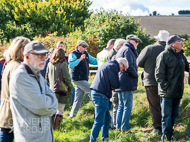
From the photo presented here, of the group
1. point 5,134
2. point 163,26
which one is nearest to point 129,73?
point 5,134

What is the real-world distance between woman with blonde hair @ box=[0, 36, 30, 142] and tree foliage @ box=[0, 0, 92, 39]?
21.5 metres

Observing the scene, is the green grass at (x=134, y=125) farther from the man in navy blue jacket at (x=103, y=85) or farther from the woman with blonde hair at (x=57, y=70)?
the woman with blonde hair at (x=57, y=70)

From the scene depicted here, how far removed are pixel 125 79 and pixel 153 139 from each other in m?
1.47

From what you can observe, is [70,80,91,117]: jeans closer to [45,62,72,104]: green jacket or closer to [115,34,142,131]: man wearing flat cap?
[45,62,72,104]: green jacket

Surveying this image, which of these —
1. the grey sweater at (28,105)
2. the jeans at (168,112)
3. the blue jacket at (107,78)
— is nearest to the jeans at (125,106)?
the jeans at (168,112)

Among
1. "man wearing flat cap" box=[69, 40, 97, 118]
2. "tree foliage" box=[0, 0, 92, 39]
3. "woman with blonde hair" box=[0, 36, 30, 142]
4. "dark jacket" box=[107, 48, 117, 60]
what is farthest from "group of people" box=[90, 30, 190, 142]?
"tree foliage" box=[0, 0, 92, 39]

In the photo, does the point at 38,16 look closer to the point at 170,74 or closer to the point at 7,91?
the point at 170,74

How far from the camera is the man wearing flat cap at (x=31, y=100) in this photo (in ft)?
8.32

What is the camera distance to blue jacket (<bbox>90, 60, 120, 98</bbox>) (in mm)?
4402

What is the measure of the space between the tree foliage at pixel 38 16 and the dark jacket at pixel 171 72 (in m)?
20.6

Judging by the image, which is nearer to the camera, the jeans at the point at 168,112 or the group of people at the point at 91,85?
the group of people at the point at 91,85

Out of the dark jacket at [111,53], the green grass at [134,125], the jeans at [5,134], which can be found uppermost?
the dark jacket at [111,53]

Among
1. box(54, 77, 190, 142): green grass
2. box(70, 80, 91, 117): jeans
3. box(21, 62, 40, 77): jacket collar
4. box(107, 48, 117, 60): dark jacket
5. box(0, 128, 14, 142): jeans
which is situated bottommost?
box(54, 77, 190, 142): green grass

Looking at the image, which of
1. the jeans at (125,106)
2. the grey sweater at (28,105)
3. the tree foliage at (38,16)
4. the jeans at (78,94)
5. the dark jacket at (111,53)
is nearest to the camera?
the grey sweater at (28,105)
